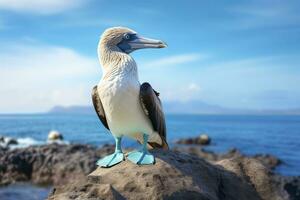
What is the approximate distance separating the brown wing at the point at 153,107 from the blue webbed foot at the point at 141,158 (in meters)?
0.46

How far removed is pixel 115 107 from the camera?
6145 mm

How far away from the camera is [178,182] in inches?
231

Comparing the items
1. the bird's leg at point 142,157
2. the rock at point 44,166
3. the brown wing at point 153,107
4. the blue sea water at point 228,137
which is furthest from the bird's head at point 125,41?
the blue sea water at point 228,137

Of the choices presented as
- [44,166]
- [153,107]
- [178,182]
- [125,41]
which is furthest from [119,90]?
[44,166]

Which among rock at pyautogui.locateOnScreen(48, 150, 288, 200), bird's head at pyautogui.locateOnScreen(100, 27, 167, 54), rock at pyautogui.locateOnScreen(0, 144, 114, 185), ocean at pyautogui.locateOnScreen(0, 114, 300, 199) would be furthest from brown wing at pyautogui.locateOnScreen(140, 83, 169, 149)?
rock at pyautogui.locateOnScreen(0, 144, 114, 185)

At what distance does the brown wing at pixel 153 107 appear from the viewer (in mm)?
6234

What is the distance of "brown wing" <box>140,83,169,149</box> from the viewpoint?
6.23 m

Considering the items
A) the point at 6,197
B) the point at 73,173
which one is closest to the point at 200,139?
the point at 73,173

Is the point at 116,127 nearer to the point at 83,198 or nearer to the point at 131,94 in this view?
the point at 131,94

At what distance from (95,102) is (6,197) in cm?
1233

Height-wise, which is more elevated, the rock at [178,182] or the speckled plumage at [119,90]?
the speckled plumage at [119,90]

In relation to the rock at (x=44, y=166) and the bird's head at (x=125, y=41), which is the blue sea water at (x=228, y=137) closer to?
the rock at (x=44, y=166)

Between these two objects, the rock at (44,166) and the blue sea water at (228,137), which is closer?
the rock at (44,166)

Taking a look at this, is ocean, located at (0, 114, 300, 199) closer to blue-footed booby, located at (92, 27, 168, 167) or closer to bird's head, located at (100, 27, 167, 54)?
blue-footed booby, located at (92, 27, 168, 167)
